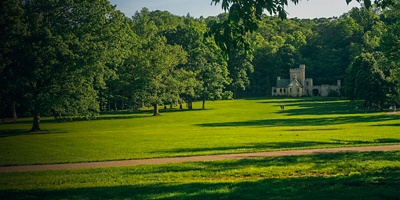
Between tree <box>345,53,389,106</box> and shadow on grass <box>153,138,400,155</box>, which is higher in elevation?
tree <box>345,53,389,106</box>

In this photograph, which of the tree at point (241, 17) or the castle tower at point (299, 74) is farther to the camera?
the castle tower at point (299, 74)

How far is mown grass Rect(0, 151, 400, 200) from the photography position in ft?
32.4

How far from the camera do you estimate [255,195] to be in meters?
9.64

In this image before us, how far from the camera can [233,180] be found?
12125 millimetres

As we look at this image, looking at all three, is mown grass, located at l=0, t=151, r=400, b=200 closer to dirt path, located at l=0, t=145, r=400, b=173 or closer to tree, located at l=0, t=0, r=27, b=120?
dirt path, located at l=0, t=145, r=400, b=173

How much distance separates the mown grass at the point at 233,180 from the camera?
9.88m

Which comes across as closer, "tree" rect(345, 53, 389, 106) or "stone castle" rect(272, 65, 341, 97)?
"tree" rect(345, 53, 389, 106)

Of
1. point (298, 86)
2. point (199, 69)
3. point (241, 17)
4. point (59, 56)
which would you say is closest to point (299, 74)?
point (298, 86)

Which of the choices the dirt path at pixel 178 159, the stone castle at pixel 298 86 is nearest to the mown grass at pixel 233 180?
the dirt path at pixel 178 159

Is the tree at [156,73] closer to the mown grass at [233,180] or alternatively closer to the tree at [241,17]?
the mown grass at [233,180]

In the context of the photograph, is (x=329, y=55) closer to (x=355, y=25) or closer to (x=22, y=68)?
(x=355, y=25)

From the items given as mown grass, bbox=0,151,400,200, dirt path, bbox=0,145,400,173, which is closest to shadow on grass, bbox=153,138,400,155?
dirt path, bbox=0,145,400,173

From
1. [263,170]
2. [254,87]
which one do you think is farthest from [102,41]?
[254,87]

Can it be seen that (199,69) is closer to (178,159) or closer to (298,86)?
(298,86)
